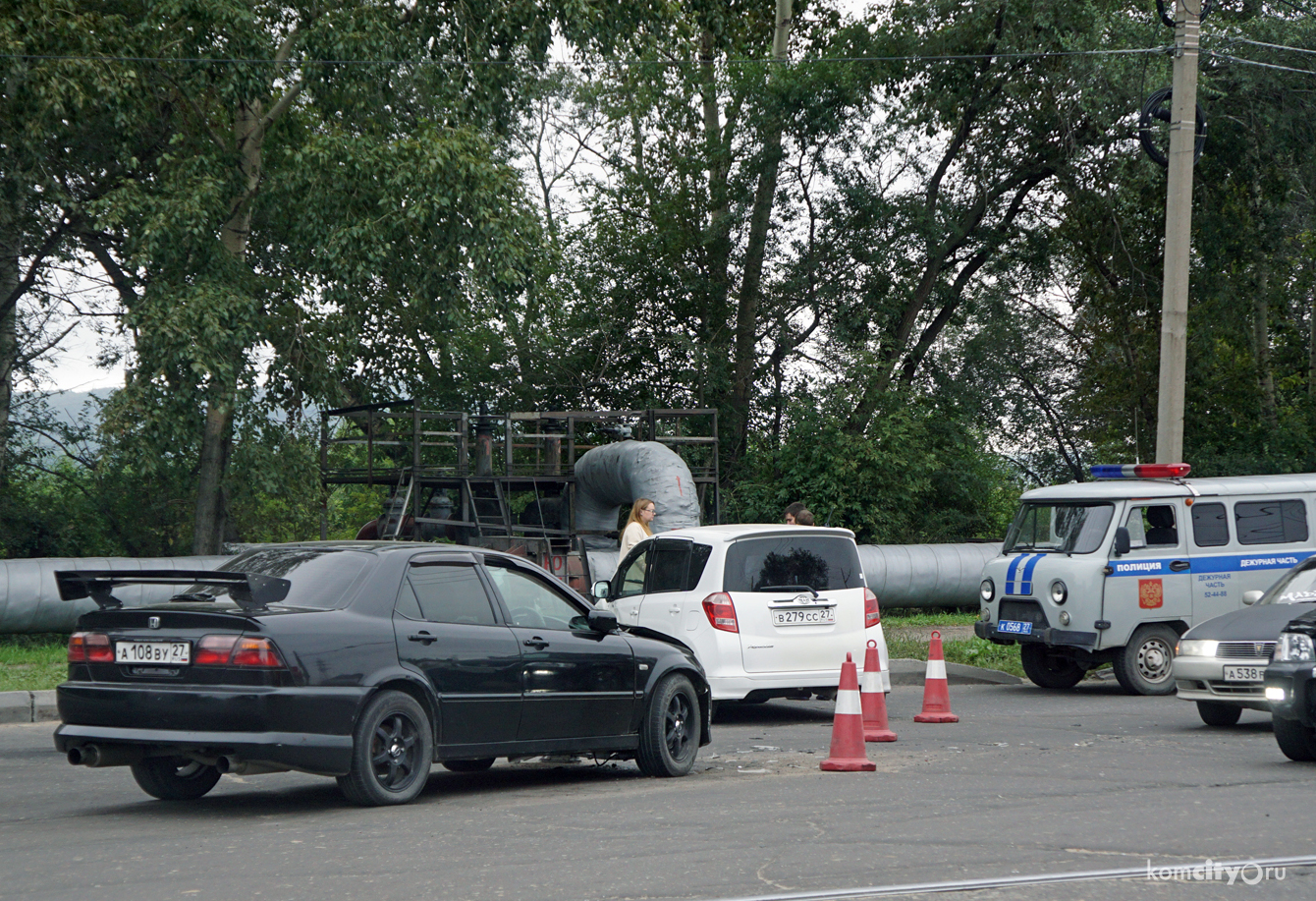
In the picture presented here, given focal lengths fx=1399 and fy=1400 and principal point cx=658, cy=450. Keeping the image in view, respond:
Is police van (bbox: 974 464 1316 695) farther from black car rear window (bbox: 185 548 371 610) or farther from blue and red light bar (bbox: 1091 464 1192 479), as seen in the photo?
black car rear window (bbox: 185 548 371 610)

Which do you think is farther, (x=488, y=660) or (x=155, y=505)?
(x=155, y=505)

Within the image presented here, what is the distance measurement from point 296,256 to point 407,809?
15934 millimetres

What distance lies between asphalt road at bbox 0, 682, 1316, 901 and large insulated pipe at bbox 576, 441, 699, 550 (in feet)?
33.1

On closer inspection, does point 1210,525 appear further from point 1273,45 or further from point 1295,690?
point 1273,45

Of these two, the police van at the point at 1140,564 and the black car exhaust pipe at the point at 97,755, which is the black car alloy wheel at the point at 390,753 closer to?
the black car exhaust pipe at the point at 97,755

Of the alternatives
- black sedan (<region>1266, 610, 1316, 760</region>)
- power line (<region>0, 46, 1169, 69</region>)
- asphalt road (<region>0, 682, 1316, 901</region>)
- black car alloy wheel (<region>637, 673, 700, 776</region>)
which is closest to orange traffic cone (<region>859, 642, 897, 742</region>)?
asphalt road (<region>0, 682, 1316, 901</region>)

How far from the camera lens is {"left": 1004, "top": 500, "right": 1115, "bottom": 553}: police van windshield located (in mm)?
14766

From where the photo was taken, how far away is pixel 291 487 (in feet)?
74.2

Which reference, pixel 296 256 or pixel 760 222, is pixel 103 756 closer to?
pixel 296 256

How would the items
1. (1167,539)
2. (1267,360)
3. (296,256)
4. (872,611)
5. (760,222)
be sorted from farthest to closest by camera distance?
(1267,360) → (760,222) → (296,256) → (1167,539) → (872,611)

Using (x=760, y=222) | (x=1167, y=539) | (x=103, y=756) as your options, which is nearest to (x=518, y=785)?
(x=103, y=756)

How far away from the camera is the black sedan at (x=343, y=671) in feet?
22.8

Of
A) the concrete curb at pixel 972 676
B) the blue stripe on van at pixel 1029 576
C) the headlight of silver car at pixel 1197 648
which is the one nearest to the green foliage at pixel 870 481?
the concrete curb at pixel 972 676

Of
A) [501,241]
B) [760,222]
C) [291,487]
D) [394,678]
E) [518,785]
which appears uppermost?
[760,222]
